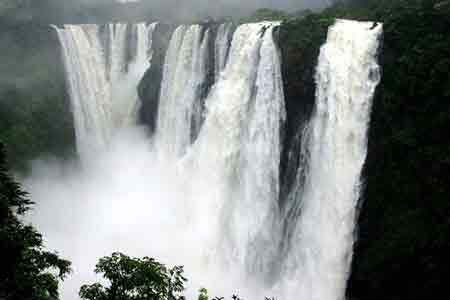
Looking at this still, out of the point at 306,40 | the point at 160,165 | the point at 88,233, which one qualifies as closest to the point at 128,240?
the point at 88,233

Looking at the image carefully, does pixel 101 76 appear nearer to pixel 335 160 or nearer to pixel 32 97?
pixel 32 97

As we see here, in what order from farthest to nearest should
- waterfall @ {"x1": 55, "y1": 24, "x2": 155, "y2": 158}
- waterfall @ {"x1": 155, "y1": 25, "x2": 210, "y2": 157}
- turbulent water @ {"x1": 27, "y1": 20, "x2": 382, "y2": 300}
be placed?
waterfall @ {"x1": 55, "y1": 24, "x2": 155, "y2": 158} < waterfall @ {"x1": 155, "y1": 25, "x2": 210, "y2": 157} < turbulent water @ {"x1": 27, "y1": 20, "x2": 382, "y2": 300}

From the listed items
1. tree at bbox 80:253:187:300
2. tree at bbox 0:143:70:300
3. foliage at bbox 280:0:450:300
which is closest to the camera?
tree at bbox 0:143:70:300

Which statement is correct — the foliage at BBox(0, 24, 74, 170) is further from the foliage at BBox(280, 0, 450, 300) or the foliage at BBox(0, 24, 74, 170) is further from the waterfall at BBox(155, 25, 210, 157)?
the foliage at BBox(280, 0, 450, 300)

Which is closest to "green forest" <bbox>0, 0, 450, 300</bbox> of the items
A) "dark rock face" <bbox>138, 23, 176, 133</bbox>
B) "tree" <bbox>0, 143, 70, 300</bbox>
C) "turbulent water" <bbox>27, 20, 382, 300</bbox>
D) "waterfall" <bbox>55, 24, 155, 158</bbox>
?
"turbulent water" <bbox>27, 20, 382, 300</bbox>

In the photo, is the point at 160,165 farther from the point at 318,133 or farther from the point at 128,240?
the point at 318,133

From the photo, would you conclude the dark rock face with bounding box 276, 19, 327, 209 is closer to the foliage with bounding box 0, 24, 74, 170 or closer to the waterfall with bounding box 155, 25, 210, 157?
the waterfall with bounding box 155, 25, 210, 157

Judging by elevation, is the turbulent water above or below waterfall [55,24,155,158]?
below


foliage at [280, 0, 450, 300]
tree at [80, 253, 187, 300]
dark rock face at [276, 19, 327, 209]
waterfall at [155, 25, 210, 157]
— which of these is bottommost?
tree at [80, 253, 187, 300]

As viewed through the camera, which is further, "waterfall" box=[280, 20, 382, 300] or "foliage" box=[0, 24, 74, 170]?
"foliage" box=[0, 24, 74, 170]
